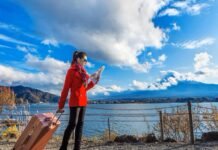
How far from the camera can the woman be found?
555cm

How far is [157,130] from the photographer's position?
1104 centimetres

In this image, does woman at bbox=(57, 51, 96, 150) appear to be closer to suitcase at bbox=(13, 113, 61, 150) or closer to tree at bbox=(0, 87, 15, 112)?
suitcase at bbox=(13, 113, 61, 150)

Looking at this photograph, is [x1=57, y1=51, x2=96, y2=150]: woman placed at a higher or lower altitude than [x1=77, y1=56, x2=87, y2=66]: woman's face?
lower

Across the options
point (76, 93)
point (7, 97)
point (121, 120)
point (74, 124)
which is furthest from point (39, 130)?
point (7, 97)

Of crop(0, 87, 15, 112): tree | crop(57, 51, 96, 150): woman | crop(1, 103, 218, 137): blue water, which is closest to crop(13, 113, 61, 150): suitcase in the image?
crop(57, 51, 96, 150): woman

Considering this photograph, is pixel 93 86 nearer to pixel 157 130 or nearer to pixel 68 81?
pixel 68 81

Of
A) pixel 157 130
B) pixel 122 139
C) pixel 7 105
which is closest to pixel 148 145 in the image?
pixel 122 139

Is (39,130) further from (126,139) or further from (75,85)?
(126,139)

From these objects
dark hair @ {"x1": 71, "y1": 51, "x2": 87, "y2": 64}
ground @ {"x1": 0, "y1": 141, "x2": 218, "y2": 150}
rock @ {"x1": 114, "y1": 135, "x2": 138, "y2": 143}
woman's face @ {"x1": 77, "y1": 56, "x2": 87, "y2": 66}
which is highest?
dark hair @ {"x1": 71, "y1": 51, "x2": 87, "y2": 64}

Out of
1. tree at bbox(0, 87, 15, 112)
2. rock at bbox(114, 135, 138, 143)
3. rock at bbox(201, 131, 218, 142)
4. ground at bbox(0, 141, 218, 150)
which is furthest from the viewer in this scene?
tree at bbox(0, 87, 15, 112)

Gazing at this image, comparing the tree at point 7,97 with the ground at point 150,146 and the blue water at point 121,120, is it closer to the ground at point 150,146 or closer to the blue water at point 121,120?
the blue water at point 121,120

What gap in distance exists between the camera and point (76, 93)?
221 inches

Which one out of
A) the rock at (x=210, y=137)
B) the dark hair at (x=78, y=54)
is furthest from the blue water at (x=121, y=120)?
the rock at (x=210, y=137)

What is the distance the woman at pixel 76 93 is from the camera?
5.55 metres
